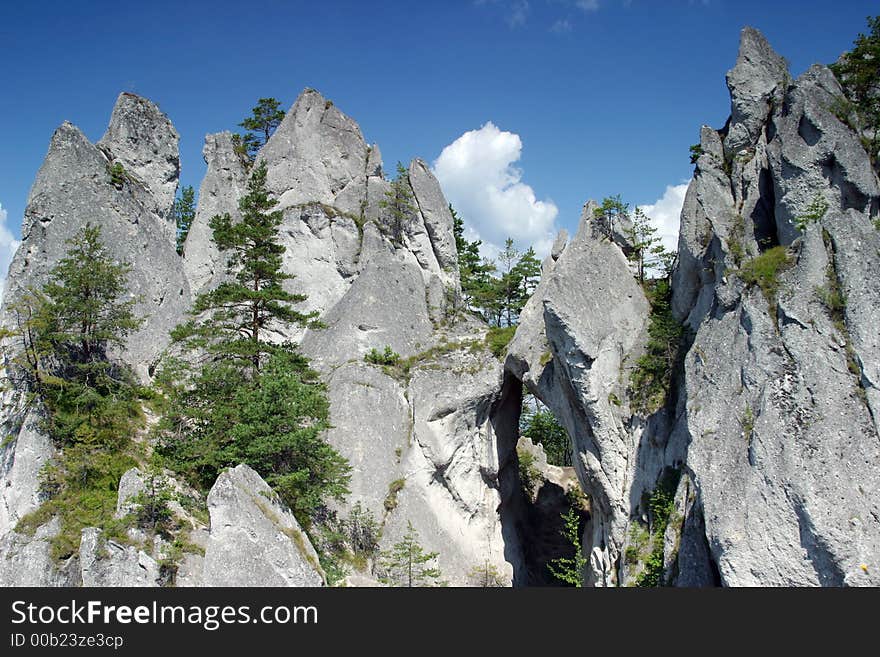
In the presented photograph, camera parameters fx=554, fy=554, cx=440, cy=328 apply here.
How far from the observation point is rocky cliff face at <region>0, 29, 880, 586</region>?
45.1 ft

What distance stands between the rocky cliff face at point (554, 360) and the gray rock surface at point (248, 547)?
6 centimetres

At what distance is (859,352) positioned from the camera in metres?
13.5

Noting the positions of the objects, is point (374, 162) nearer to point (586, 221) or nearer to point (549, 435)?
point (586, 221)

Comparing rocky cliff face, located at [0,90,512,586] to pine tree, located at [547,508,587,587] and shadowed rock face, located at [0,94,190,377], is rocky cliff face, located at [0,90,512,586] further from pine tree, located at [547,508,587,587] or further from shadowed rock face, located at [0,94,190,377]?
pine tree, located at [547,508,587,587]

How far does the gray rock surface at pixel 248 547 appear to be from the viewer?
1545cm

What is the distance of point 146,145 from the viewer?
31922mm

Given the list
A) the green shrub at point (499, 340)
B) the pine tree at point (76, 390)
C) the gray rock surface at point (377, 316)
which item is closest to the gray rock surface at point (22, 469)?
the pine tree at point (76, 390)

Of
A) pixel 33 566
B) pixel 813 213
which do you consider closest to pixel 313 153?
pixel 33 566

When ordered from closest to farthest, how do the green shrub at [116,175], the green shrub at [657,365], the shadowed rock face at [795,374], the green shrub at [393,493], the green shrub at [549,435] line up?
the shadowed rock face at [795,374] < the green shrub at [657,365] < the green shrub at [393,493] < the green shrub at [116,175] < the green shrub at [549,435]

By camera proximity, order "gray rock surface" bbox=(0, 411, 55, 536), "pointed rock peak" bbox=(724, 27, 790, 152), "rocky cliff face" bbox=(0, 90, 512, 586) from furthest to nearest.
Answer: "pointed rock peak" bbox=(724, 27, 790, 152)
"gray rock surface" bbox=(0, 411, 55, 536)
"rocky cliff face" bbox=(0, 90, 512, 586)

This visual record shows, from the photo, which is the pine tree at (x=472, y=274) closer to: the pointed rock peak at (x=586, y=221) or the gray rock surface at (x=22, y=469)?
the pointed rock peak at (x=586, y=221)

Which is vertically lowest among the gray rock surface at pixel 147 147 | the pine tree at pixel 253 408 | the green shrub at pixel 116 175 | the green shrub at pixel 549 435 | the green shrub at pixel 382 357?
the pine tree at pixel 253 408

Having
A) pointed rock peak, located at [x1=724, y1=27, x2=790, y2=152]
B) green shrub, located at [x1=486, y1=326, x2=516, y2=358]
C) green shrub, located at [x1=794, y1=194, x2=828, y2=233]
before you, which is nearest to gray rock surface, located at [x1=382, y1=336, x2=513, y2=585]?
green shrub, located at [x1=486, y1=326, x2=516, y2=358]

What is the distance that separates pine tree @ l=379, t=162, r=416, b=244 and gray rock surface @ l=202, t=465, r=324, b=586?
19.8 metres
